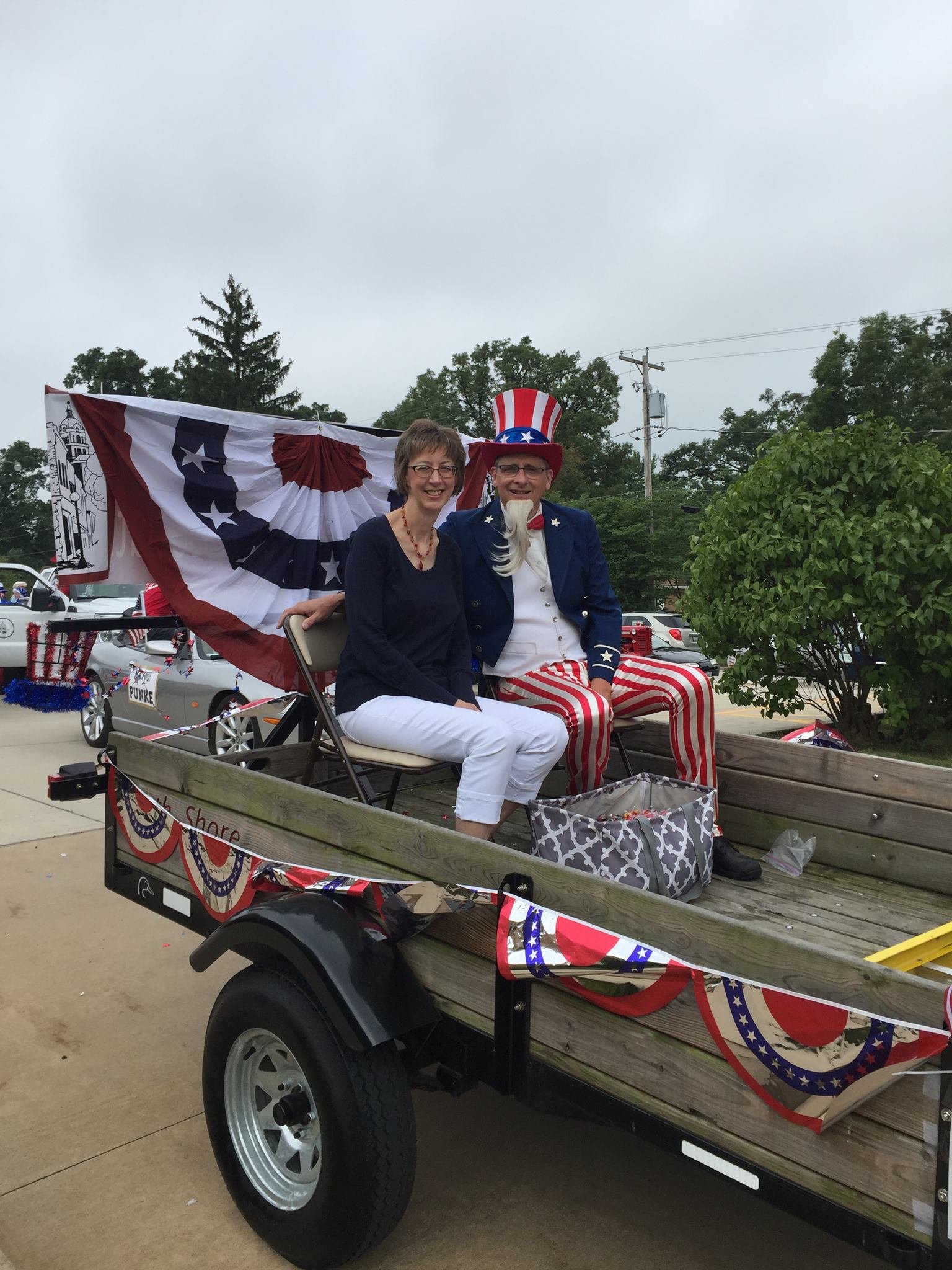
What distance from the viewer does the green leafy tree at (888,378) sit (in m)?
39.8

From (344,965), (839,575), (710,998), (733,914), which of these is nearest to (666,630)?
(839,575)

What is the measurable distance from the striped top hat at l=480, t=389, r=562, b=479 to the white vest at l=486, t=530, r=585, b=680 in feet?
1.17

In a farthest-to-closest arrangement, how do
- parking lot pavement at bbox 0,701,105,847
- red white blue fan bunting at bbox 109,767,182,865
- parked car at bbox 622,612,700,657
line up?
parked car at bbox 622,612,700,657, parking lot pavement at bbox 0,701,105,847, red white blue fan bunting at bbox 109,767,182,865

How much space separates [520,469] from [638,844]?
1685mm

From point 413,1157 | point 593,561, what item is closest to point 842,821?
point 593,561

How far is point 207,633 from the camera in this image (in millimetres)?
4270

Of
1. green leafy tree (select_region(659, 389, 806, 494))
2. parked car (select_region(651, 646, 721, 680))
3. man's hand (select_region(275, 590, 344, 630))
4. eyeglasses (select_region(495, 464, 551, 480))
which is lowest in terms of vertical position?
parked car (select_region(651, 646, 721, 680))

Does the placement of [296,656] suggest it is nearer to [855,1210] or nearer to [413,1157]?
[413,1157]

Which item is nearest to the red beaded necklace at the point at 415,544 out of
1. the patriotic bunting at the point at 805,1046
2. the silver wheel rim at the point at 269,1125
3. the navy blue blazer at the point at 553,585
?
the navy blue blazer at the point at 553,585

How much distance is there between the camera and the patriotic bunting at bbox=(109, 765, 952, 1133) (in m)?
1.44

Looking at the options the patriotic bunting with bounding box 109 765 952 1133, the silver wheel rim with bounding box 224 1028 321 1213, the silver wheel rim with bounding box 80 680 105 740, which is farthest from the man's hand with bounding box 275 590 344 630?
the silver wheel rim with bounding box 80 680 105 740

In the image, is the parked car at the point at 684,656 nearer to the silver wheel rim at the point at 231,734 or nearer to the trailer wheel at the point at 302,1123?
the silver wheel rim at the point at 231,734

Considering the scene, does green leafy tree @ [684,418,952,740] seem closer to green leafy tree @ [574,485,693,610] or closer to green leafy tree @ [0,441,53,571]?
green leafy tree @ [574,485,693,610]

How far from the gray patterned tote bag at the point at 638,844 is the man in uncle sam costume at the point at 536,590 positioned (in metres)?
0.80
